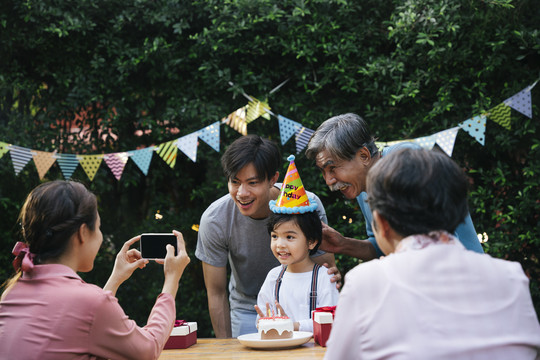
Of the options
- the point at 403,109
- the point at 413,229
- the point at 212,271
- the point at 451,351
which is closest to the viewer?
the point at 451,351

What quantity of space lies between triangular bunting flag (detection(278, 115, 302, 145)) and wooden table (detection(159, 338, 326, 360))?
189cm

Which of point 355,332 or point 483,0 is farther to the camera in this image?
point 483,0

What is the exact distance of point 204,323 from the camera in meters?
4.14

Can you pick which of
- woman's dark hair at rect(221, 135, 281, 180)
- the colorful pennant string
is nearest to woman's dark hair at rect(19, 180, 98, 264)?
woman's dark hair at rect(221, 135, 281, 180)

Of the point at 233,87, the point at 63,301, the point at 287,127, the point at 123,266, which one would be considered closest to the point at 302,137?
the point at 287,127

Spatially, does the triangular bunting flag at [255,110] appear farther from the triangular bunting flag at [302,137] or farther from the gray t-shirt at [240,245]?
the gray t-shirt at [240,245]

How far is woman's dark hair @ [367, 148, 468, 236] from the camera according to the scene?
1.28 meters

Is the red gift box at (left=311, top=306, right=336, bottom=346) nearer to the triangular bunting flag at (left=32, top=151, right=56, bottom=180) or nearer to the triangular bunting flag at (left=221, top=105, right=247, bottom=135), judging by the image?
the triangular bunting flag at (left=221, top=105, right=247, bottom=135)

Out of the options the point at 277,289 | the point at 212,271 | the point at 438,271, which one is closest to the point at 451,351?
the point at 438,271

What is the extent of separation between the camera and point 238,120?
12.8ft

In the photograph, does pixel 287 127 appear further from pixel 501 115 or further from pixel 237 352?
pixel 237 352

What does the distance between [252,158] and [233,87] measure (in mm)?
1352

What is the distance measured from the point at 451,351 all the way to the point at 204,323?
3.18 meters

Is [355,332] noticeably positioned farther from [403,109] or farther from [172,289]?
[403,109]
